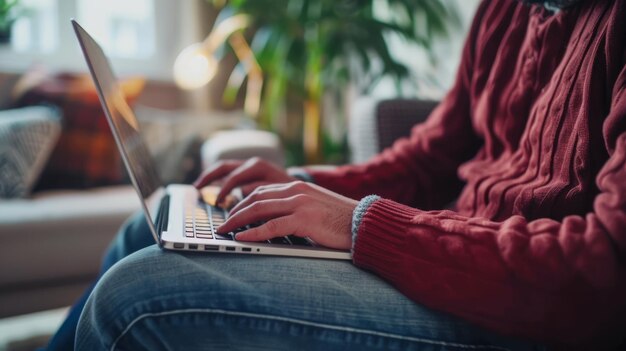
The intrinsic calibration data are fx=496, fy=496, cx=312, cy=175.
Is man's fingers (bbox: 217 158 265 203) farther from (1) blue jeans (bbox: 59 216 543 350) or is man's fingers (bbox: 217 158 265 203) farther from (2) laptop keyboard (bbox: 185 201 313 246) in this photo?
(1) blue jeans (bbox: 59 216 543 350)

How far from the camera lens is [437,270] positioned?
494 mm

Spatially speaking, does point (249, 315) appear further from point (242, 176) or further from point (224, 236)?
point (242, 176)

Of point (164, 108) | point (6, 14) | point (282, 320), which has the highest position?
point (6, 14)

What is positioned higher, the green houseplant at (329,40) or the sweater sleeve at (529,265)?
the green houseplant at (329,40)

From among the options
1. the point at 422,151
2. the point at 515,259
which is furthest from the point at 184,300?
the point at 422,151

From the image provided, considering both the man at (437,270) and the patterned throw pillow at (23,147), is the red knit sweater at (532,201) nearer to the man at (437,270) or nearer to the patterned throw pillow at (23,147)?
the man at (437,270)

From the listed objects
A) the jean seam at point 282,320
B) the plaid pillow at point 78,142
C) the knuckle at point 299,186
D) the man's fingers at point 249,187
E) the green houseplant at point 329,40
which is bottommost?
the plaid pillow at point 78,142

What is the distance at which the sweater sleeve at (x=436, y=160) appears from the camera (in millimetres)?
912

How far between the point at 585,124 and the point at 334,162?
159 cm

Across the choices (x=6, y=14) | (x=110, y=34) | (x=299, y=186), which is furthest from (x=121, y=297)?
(x=110, y=34)

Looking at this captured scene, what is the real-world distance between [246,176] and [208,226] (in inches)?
8.2

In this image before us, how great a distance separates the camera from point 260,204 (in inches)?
22.3

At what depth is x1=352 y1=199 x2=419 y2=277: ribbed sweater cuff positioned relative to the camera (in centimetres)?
52

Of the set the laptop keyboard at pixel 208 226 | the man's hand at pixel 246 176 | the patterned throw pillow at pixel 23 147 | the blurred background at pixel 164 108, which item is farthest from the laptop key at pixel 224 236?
the patterned throw pillow at pixel 23 147
